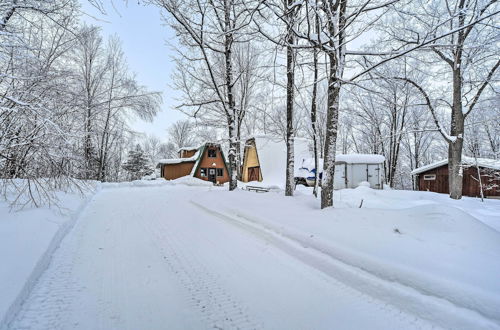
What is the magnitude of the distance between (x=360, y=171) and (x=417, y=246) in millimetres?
19075

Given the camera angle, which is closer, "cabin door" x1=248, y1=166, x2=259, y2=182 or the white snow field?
the white snow field

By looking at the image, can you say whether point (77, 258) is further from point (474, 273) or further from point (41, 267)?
point (474, 273)

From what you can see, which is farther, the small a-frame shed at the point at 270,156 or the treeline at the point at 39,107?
the small a-frame shed at the point at 270,156

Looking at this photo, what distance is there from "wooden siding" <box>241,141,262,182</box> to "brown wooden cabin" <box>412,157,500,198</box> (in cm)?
1571

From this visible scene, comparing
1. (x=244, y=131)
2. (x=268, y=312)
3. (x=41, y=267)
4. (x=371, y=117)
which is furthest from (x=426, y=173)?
(x=41, y=267)

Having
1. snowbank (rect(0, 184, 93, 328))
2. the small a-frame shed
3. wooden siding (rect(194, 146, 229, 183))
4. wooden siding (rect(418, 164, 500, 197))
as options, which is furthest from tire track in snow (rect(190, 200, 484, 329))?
wooden siding (rect(194, 146, 229, 183))

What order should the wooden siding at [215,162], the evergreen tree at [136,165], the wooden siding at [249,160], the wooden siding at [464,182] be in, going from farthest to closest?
1. the evergreen tree at [136,165]
2. the wooden siding at [249,160]
3. the wooden siding at [215,162]
4. the wooden siding at [464,182]

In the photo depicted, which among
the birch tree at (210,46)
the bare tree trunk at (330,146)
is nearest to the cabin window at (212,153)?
the birch tree at (210,46)

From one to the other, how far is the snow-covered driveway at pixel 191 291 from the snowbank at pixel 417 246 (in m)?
0.50

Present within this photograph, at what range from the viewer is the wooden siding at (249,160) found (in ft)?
85.5

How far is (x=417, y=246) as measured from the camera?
11.7ft

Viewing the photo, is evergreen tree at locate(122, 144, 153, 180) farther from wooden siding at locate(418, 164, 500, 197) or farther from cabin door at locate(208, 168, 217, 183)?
wooden siding at locate(418, 164, 500, 197)

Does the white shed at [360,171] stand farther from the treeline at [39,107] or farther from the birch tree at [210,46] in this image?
the treeline at [39,107]

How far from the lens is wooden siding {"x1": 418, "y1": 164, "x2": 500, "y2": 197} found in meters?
18.4
